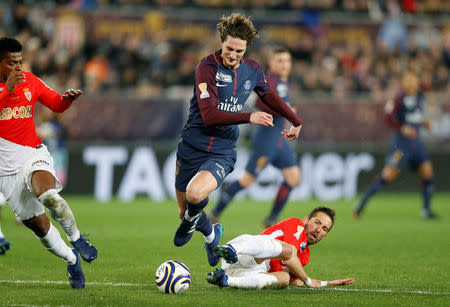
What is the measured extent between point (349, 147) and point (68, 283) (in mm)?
12217

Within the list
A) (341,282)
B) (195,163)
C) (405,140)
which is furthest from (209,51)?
(341,282)

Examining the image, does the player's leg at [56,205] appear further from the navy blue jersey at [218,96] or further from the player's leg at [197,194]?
the navy blue jersey at [218,96]

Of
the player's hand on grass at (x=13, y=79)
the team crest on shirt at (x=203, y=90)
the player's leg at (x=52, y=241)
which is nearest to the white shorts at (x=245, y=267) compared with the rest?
the player's leg at (x=52, y=241)

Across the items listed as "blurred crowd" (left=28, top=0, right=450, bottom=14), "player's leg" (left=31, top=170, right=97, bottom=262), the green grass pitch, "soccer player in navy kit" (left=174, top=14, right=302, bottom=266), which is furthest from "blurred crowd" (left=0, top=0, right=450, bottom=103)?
"player's leg" (left=31, top=170, right=97, bottom=262)

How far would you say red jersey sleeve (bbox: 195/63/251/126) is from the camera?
6.58 metres

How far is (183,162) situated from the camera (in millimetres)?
7395

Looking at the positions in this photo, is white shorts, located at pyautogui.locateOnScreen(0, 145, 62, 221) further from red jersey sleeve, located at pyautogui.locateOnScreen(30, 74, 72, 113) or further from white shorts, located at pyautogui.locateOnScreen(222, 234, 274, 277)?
white shorts, located at pyautogui.locateOnScreen(222, 234, 274, 277)

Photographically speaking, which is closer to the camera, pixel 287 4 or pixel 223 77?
pixel 223 77

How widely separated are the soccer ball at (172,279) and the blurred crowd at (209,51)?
34.2 ft

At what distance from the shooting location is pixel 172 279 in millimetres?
6234

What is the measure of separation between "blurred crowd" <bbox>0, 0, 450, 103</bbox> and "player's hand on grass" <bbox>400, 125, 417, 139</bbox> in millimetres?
5221

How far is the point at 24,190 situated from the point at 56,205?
0.40 metres

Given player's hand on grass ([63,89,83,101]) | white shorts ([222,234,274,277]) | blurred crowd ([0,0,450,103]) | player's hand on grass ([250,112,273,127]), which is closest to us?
player's hand on grass ([250,112,273,127])

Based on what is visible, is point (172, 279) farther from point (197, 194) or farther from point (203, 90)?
point (203, 90)
